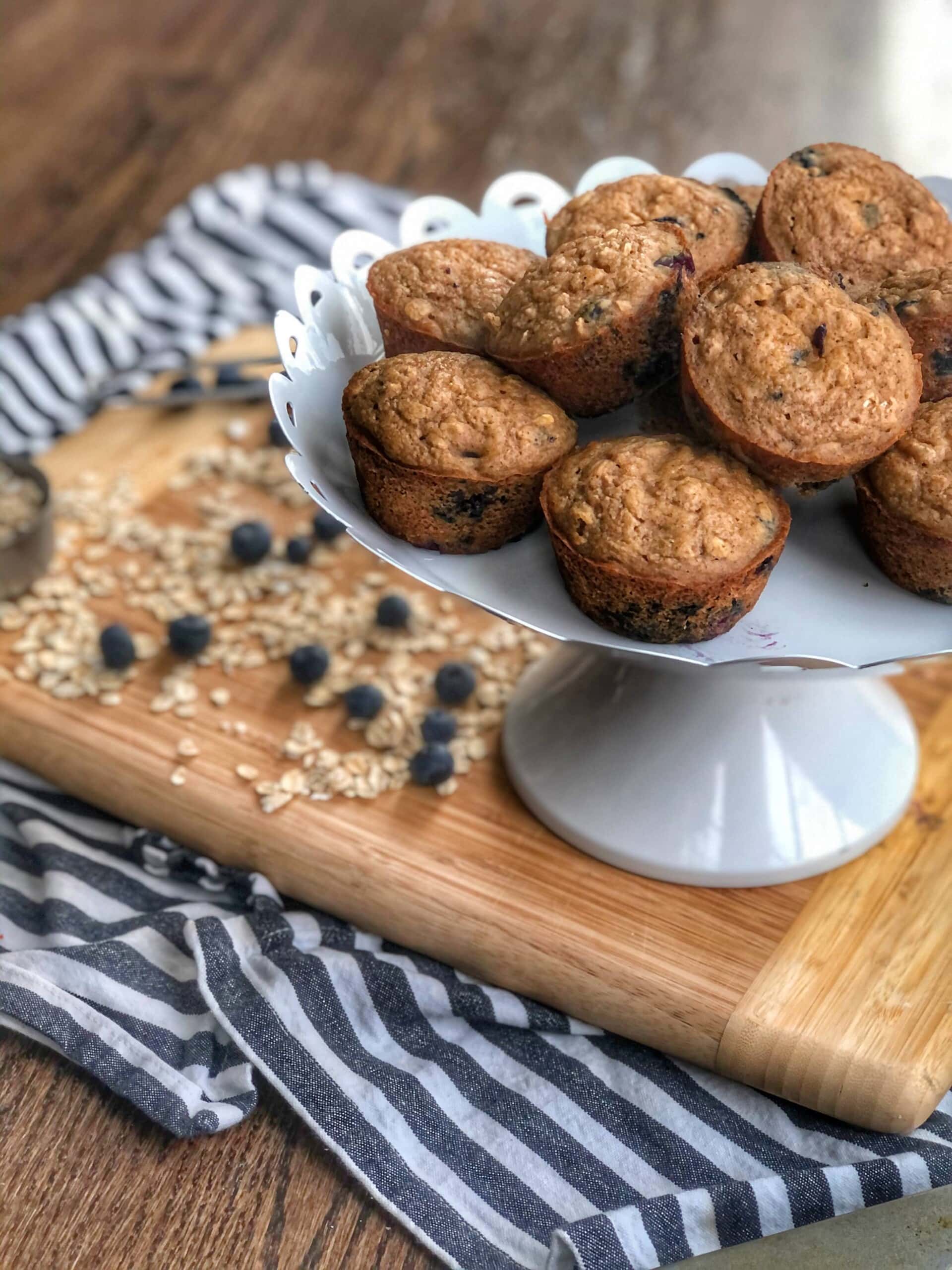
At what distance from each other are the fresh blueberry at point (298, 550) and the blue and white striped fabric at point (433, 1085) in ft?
2.23

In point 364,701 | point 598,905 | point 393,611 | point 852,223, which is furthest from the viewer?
point 393,611

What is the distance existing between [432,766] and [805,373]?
0.78 metres

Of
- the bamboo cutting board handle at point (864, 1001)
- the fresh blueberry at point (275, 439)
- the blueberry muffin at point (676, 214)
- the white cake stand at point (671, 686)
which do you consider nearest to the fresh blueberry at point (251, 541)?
the fresh blueberry at point (275, 439)

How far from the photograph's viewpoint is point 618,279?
1551 millimetres

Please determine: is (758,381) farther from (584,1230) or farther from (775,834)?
(584,1230)

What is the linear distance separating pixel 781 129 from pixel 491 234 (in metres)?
2.23

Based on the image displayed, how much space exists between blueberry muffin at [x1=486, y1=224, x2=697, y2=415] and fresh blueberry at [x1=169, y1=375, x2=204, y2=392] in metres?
1.26

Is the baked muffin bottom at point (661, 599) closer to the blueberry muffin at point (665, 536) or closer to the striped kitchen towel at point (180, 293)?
the blueberry muffin at point (665, 536)

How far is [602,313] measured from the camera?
1.53 metres

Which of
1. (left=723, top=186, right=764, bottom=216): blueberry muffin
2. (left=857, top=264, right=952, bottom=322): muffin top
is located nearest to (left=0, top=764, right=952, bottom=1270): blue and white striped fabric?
(left=857, top=264, right=952, bottom=322): muffin top

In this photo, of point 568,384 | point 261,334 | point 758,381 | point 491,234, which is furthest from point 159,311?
point 758,381

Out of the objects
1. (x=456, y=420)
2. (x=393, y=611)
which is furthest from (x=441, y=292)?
(x=393, y=611)

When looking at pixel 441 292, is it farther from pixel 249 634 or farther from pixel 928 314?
pixel 249 634

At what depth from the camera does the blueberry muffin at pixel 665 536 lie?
1484 millimetres
